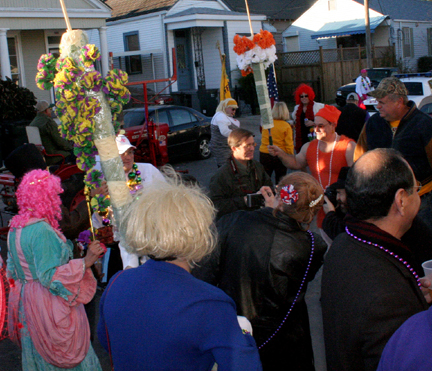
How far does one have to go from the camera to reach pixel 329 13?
109 feet

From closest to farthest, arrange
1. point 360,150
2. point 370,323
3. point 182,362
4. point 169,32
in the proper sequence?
point 182,362, point 370,323, point 360,150, point 169,32

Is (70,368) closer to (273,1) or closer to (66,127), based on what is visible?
(66,127)

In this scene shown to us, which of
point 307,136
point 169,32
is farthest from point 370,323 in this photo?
point 169,32

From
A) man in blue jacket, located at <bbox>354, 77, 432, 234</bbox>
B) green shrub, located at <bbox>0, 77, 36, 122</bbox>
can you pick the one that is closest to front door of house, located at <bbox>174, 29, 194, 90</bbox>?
green shrub, located at <bbox>0, 77, 36, 122</bbox>

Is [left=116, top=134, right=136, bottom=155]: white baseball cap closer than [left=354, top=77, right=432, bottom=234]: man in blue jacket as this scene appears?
No

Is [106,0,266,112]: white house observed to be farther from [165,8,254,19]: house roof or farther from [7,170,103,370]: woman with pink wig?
[7,170,103,370]: woman with pink wig

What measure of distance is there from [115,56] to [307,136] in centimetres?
1748

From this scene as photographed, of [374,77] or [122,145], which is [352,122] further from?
[374,77]

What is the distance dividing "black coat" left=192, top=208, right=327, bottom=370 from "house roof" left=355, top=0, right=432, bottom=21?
32480mm

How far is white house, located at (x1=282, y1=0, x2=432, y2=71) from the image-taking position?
31438 millimetres

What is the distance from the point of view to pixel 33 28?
639 inches

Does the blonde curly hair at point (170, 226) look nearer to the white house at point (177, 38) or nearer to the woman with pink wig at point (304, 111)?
the woman with pink wig at point (304, 111)

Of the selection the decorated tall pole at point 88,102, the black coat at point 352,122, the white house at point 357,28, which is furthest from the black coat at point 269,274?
the white house at point 357,28

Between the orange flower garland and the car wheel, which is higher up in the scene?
the orange flower garland
